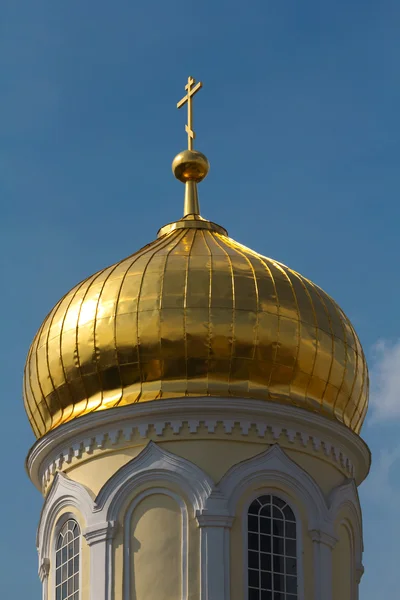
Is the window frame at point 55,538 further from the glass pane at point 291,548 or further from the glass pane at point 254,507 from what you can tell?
the glass pane at point 291,548

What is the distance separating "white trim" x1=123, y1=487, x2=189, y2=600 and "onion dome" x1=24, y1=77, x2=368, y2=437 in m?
1.07

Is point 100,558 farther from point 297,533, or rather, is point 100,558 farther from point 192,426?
point 297,533

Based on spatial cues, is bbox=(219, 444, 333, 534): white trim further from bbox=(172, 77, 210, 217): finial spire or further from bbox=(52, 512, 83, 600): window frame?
bbox=(172, 77, 210, 217): finial spire

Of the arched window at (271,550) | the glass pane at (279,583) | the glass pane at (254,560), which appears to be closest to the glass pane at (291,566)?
the arched window at (271,550)

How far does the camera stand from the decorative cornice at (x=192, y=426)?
23.5 m

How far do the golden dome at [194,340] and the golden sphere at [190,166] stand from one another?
2.12 metres

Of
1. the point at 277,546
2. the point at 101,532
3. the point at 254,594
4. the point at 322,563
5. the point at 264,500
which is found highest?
the point at 264,500

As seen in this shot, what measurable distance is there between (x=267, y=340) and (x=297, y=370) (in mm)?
495

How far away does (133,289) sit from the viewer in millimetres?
24312

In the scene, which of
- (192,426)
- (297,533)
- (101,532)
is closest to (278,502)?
(297,533)

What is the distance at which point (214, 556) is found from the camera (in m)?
22.9

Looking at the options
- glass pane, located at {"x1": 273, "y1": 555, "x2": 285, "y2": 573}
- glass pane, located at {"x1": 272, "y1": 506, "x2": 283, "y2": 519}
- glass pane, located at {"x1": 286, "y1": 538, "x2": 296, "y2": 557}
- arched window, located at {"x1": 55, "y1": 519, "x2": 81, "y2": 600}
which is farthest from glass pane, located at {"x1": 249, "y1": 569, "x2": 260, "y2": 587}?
arched window, located at {"x1": 55, "y1": 519, "x2": 81, "y2": 600}

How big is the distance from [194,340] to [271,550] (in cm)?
251

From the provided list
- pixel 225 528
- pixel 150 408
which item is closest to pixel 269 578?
pixel 225 528
